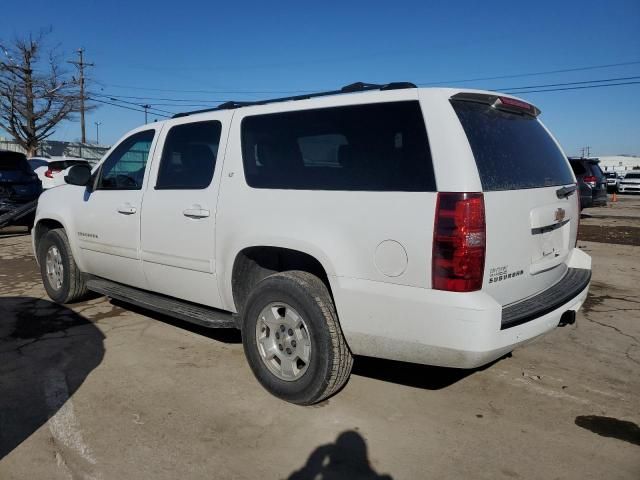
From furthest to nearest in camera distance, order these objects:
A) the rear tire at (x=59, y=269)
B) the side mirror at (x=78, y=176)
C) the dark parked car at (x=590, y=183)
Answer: the dark parked car at (x=590, y=183)
the rear tire at (x=59, y=269)
the side mirror at (x=78, y=176)

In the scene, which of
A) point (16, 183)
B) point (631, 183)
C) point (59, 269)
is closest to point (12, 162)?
point (16, 183)

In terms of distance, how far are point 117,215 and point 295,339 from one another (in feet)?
7.44

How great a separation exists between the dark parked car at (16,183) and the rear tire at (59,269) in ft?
18.6

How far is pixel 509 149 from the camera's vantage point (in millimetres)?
3131

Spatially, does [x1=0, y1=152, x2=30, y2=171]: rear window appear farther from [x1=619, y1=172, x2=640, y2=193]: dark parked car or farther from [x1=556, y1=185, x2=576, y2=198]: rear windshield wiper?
[x1=619, y1=172, x2=640, y2=193]: dark parked car

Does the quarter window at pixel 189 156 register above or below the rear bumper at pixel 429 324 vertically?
above

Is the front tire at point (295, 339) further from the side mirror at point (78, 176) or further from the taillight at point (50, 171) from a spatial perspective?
the taillight at point (50, 171)

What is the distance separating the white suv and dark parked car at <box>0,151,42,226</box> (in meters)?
8.21

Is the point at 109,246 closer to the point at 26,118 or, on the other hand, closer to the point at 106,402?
the point at 106,402

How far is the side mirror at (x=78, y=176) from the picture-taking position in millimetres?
4855

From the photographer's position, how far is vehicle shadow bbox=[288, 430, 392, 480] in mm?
2633

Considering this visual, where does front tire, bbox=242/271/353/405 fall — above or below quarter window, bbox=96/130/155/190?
below

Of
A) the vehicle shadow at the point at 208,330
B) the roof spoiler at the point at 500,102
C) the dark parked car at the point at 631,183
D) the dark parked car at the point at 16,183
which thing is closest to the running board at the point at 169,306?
the vehicle shadow at the point at 208,330

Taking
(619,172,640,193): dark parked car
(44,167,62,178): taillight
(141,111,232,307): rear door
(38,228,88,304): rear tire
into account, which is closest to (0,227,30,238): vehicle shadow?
(44,167,62,178): taillight
